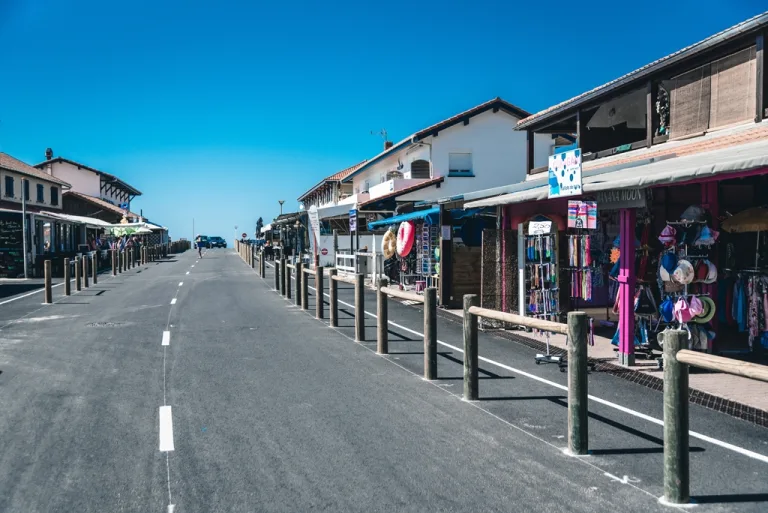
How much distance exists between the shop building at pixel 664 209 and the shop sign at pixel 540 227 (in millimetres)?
21

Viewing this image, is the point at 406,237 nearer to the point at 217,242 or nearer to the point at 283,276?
the point at 283,276

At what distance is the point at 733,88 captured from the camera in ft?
38.5

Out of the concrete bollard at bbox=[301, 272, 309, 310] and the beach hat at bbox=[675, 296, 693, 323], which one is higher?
the beach hat at bbox=[675, 296, 693, 323]

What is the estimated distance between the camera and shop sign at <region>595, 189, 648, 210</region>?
29.6ft

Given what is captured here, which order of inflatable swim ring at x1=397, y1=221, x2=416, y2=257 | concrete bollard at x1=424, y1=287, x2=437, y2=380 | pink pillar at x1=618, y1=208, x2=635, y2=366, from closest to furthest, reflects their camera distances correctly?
concrete bollard at x1=424, y1=287, x2=437, y2=380
pink pillar at x1=618, y1=208, x2=635, y2=366
inflatable swim ring at x1=397, y1=221, x2=416, y2=257

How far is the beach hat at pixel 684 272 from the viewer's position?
8594 mm

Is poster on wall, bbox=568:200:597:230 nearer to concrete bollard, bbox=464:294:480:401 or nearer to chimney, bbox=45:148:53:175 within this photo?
concrete bollard, bbox=464:294:480:401

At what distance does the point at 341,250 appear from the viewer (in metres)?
29.2

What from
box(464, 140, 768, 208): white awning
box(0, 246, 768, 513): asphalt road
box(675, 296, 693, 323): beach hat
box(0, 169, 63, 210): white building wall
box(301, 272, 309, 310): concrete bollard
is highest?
box(0, 169, 63, 210): white building wall

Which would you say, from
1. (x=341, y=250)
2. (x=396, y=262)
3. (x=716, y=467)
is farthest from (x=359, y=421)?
(x=341, y=250)

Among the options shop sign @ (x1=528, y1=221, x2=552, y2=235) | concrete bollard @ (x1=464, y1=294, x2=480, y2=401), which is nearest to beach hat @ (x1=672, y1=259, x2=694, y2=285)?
shop sign @ (x1=528, y1=221, x2=552, y2=235)

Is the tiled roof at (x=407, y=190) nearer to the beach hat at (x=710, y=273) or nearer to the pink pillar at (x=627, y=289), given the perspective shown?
the pink pillar at (x=627, y=289)

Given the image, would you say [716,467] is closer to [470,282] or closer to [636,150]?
[636,150]

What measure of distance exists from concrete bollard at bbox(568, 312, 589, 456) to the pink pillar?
13.5 feet
